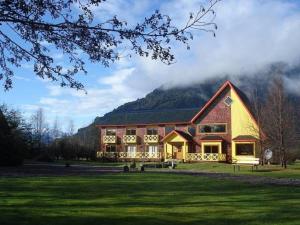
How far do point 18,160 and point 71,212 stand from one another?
28363 mm

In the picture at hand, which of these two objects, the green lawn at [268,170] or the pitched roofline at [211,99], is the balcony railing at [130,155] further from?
the green lawn at [268,170]

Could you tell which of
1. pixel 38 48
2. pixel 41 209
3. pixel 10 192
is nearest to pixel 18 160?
pixel 10 192

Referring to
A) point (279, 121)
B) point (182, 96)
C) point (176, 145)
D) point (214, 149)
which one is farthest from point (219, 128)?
point (182, 96)

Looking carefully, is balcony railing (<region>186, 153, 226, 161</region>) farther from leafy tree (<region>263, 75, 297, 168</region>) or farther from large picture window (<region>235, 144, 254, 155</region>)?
leafy tree (<region>263, 75, 297, 168</region>)

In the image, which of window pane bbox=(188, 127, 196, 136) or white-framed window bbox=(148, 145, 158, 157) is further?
white-framed window bbox=(148, 145, 158, 157)

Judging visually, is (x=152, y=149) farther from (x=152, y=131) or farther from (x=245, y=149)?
(x=245, y=149)

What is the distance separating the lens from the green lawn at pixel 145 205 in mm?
10562

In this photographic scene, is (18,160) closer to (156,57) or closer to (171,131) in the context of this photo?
(171,131)

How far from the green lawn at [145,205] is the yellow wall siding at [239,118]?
37186mm

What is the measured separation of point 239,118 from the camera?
5531cm

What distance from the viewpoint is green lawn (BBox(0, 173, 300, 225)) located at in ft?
34.7

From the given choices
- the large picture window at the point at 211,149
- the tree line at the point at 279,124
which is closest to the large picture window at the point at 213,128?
the large picture window at the point at 211,149

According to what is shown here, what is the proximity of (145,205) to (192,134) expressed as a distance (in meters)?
→ 46.4

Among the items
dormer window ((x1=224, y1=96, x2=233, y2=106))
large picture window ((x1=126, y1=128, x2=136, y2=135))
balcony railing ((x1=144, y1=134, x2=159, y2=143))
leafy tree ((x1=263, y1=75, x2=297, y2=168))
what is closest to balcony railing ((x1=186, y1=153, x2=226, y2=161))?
balcony railing ((x1=144, y1=134, x2=159, y2=143))
